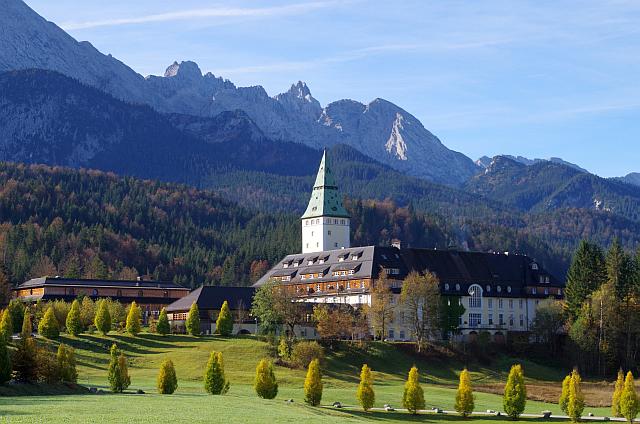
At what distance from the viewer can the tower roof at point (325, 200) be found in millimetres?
187375

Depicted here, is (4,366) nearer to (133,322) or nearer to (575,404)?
(575,404)

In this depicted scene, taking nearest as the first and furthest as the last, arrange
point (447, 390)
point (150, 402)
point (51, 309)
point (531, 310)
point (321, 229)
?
point (150, 402) < point (447, 390) < point (51, 309) < point (531, 310) < point (321, 229)

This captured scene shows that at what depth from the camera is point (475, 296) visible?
158 m

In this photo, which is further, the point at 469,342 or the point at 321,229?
the point at 321,229

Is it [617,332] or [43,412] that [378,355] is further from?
[43,412]

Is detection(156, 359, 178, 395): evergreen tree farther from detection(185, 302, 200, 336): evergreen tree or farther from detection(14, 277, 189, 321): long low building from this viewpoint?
detection(14, 277, 189, 321): long low building

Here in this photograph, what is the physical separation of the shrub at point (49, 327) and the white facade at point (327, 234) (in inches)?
2527

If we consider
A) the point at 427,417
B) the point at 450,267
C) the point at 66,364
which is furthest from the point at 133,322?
the point at 427,417

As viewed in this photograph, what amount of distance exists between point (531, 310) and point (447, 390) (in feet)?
166

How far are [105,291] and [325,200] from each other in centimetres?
4078

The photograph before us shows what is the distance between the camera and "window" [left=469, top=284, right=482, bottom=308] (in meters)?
158

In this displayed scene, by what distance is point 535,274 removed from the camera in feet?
549

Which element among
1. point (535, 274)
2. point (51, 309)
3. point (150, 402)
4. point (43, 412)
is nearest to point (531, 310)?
point (535, 274)

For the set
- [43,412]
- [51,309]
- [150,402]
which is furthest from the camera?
[51,309]
